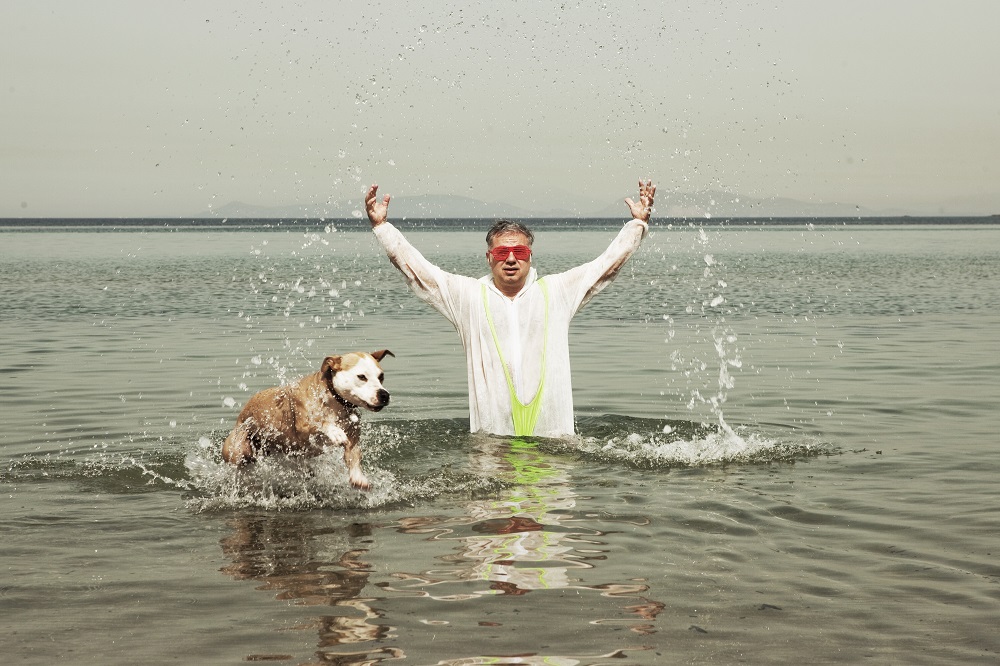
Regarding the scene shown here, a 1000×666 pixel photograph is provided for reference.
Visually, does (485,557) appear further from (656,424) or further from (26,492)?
(656,424)

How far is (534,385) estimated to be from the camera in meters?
9.80

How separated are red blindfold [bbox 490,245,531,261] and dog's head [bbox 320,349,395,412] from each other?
5.93ft

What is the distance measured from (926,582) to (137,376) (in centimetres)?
1308

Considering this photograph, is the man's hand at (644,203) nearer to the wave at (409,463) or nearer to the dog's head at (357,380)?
the wave at (409,463)

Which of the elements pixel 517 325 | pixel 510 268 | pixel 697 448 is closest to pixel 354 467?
pixel 517 325

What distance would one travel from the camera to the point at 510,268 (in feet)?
31.9

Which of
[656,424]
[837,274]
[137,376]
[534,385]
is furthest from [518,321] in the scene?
[837,274]

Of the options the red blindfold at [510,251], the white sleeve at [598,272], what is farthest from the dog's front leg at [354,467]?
the white sleeve at [598,272]

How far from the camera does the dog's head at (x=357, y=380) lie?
8.34m

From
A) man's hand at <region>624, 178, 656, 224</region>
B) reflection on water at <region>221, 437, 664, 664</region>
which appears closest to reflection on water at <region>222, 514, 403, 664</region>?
reflection on water at <region>221, 437, 664, 664</region>

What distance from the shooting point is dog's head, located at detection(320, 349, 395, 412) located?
8344 mm

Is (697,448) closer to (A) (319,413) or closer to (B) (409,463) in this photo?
(B) (409,463)

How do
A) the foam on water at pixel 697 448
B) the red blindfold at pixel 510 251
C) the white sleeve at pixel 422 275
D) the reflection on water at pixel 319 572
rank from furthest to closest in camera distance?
the foam on water at pixel 697 448 < the white sleeve at pixel 422 275 < the red blindfold at pixel 510 251 < the reflection on water at pixel 319 572

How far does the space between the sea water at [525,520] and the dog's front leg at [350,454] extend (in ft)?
0.73
